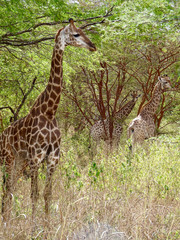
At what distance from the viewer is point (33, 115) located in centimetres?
447

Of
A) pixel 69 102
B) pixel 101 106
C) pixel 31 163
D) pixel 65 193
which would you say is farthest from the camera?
pixel 69 102

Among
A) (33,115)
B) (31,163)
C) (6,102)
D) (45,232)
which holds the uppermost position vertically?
(6,102)

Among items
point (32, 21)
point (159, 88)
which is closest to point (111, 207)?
point (32, 21)

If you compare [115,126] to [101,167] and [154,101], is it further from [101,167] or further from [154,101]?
[101,167]

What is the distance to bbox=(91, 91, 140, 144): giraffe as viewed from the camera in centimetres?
1174

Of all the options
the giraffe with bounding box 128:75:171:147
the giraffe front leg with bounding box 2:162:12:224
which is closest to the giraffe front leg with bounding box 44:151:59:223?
the giraffe front leg with bounding box 2:162:12:224

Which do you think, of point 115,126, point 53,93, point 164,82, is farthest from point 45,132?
point 115,126

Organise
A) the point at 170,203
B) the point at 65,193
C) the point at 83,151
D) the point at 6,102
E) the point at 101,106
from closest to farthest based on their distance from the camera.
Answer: the point at 65,193 → the point at 170,203 → the point at 83,151 → the point at 6,102 → the point at 101,106

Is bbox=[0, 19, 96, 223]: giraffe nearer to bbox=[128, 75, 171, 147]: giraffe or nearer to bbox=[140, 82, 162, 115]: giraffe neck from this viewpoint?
bbox=[128, 75, 171, 147]: giraffe

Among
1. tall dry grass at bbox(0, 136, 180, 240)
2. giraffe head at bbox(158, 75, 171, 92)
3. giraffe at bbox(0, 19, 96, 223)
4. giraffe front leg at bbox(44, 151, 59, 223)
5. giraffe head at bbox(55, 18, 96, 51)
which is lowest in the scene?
tall dry grass at bbox(0, 136, 180, 240)

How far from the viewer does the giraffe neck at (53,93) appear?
4414 millimetres

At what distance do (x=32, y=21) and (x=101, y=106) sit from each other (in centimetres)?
709

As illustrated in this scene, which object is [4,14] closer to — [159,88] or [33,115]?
[33,115]

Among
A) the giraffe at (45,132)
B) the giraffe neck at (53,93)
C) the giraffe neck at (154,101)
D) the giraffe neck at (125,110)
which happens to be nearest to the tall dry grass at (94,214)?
the giraffe at (45,132)
